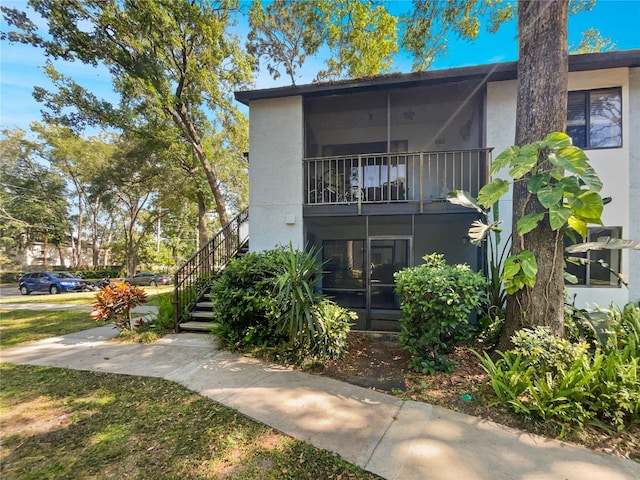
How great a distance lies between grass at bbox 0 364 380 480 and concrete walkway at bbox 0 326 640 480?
0.74ft

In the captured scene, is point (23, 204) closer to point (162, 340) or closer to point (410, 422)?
point (162, 340)

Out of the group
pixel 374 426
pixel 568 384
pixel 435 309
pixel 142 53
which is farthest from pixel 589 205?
pixel 142 53

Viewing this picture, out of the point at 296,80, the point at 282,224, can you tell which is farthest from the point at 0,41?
the point at 282,224

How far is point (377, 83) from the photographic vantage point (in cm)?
641

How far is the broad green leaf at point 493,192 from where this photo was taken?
165 inches

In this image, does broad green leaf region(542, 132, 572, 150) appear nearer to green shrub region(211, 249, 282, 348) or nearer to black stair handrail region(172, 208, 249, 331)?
green shrub region(211, 249, 282, 348)

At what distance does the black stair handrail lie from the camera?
655 cm

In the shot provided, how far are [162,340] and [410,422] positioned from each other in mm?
5123

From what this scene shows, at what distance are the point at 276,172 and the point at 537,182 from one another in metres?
5.28

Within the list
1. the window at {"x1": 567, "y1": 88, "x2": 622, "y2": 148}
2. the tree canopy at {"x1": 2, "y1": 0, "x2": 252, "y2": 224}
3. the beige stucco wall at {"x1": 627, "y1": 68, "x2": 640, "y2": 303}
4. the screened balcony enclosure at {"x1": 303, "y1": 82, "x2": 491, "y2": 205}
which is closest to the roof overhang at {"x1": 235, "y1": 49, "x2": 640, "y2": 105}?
the screened balcony enclosure at {"x1": 303, "y1": 82, "x2": 491, "y2": 205}

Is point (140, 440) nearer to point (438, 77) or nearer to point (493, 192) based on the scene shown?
point (493, 192)

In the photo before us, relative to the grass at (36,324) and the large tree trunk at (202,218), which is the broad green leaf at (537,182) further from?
the large tree trunk at (202,218)

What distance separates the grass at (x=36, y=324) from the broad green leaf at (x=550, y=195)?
9803mm

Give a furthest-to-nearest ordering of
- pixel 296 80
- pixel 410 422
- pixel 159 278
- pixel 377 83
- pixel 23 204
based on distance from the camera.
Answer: pixel 23 204 → pixel 159 278 → pixel 296 80 → pixel 377 83 → pixel 410 422
